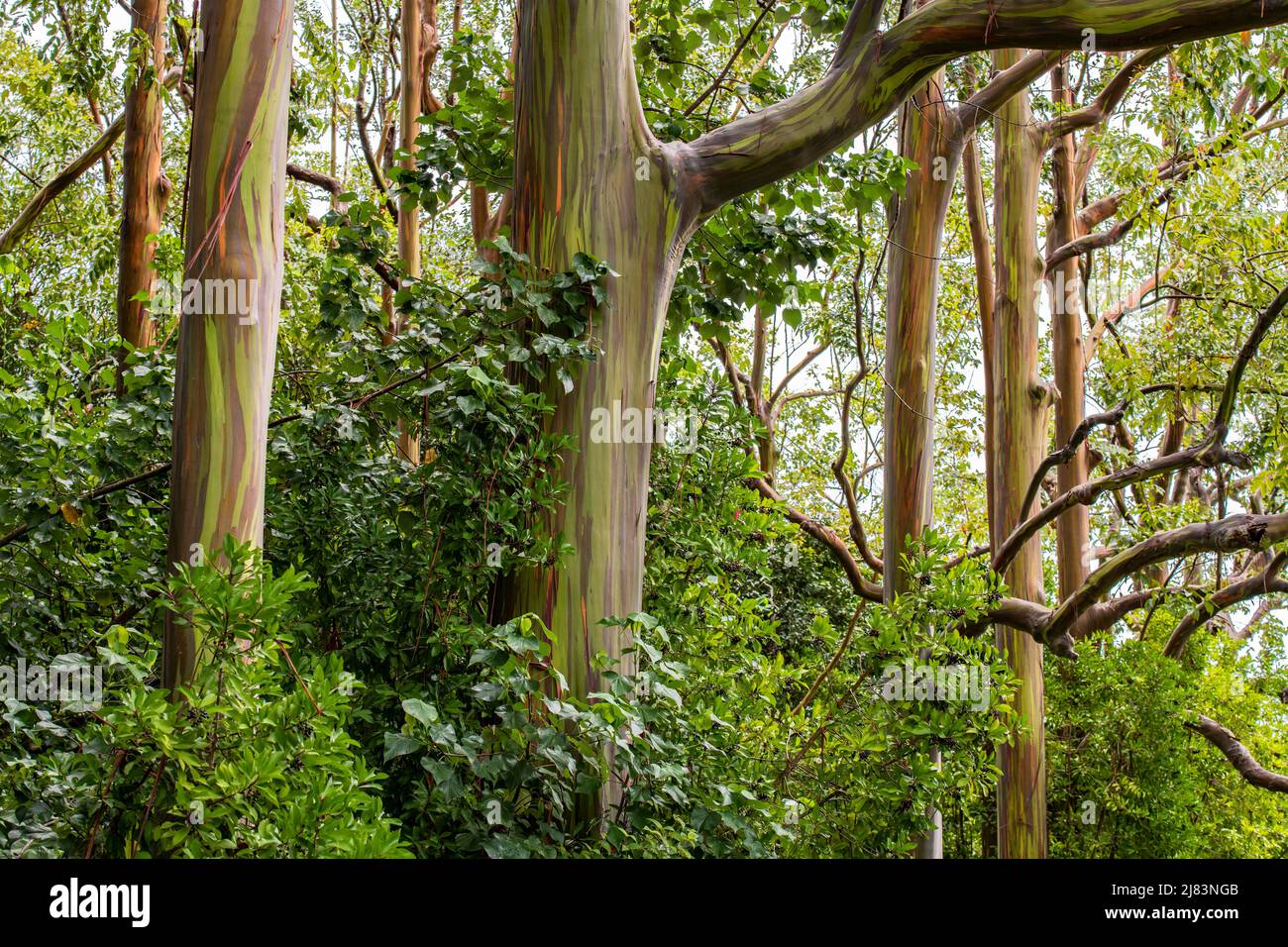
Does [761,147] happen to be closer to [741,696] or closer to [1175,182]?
[741,696]

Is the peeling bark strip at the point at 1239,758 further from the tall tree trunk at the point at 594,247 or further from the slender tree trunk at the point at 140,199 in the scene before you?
the slender tree trunk at the point at 140,199

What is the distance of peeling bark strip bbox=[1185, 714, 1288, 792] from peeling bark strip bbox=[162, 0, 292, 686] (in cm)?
644

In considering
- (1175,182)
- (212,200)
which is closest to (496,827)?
(212,200)

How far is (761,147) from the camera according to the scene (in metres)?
4.06

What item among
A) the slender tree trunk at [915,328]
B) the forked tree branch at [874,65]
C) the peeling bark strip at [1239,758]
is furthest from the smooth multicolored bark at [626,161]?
the peeling bark strip at [1239,758]

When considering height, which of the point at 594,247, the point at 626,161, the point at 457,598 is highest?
the point at 626,161

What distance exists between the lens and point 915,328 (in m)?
7.61

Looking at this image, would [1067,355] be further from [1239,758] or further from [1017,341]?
[1239,758]

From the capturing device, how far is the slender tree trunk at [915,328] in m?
7.46

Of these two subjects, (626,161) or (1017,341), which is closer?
(626,161)

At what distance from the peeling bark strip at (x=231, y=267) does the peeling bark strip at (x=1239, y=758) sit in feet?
21.1

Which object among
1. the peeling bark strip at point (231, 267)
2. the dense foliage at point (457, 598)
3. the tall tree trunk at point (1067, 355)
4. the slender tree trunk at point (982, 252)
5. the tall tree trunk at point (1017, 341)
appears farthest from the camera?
the tall tree trunk at point (1067, 355)

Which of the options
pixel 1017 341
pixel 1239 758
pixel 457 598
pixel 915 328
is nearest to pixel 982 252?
pixel 1017 341

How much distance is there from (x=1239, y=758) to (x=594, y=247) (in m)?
5.81
